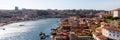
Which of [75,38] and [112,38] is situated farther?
[75,38]

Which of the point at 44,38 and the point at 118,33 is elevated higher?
the point at 118,33

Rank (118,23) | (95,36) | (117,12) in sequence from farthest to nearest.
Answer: (117,12)
(118,23)
(95,36)

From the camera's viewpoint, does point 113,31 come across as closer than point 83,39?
Yes

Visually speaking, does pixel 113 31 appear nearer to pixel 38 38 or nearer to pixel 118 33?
pixel 118 33

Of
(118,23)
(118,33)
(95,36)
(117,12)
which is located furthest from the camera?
(117,12)

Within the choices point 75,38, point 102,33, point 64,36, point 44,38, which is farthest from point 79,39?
point 44,38

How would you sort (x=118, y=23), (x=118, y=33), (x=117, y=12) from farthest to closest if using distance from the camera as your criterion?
(x=117, y=12), (x=118, y=23), (x=118, y=33)

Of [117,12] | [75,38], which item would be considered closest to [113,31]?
[75,38]

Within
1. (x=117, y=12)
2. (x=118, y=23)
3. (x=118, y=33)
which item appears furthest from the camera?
(x=117, y=12)

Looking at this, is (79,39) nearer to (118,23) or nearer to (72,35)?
(72,35)
